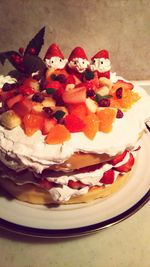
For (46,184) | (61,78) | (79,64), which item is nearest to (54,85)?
(61,78)

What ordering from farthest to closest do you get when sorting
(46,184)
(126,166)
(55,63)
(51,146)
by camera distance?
(55,63), (126,166), (46,184), (51,146)

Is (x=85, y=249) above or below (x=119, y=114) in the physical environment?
below

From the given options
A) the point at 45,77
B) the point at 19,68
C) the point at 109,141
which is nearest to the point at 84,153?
the point at 109,141

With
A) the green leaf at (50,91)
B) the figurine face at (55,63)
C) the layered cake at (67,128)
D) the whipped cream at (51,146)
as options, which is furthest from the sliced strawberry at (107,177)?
the figurine face at (55,63)

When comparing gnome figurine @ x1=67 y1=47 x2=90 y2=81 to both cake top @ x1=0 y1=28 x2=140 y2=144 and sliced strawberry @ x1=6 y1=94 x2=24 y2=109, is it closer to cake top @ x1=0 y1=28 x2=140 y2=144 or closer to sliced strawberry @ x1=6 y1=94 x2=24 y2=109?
cake top @ x1=0 y1=28 x2=140 y2=144

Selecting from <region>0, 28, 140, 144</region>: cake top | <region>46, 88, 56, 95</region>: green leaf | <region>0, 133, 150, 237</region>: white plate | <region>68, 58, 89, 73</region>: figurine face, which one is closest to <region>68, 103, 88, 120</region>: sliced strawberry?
<region>0, 28, 140, 144</region>: cake top

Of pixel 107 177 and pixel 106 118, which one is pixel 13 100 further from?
pixel 107 177

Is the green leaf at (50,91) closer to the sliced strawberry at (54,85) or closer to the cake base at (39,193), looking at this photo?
the sliced strawberry at (54,85)
